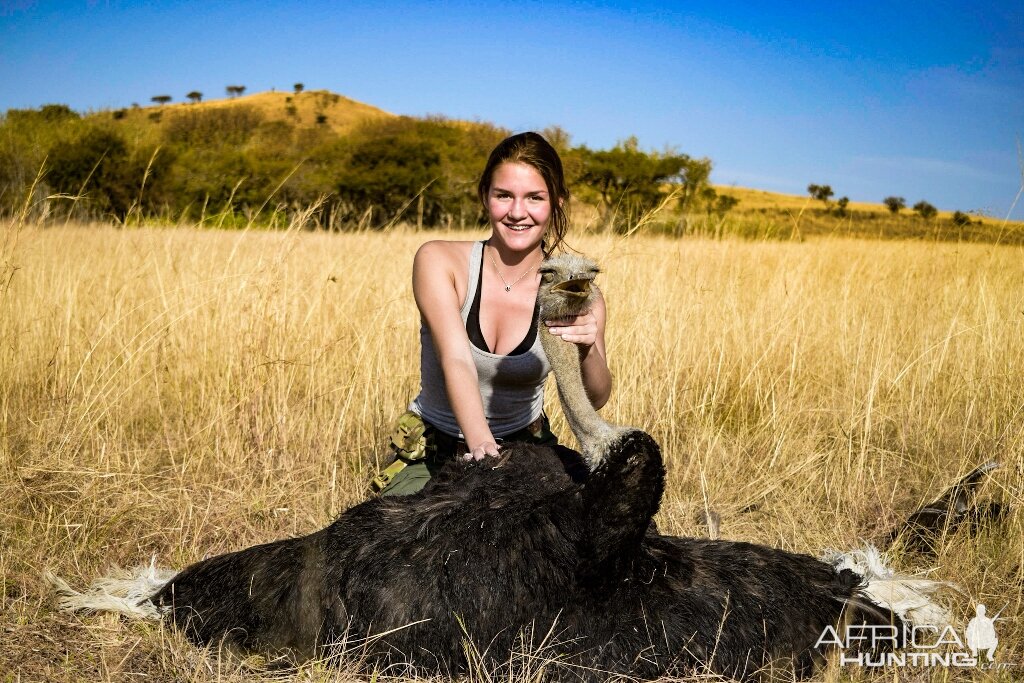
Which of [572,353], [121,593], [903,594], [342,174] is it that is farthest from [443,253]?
[342,174]

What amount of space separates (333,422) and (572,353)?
240 centimetres

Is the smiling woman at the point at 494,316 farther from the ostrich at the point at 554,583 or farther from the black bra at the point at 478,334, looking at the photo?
the ostrich at the point at 554,583

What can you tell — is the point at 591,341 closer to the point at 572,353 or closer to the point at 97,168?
the point at 572,353

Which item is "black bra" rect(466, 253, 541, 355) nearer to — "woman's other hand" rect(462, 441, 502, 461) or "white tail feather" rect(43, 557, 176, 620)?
"woman's other hand" rect(462, 441, 502, 461)

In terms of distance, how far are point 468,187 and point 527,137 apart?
54.5ft

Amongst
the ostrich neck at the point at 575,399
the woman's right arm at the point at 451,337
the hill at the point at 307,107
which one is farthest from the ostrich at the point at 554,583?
the hill at the point at 307,107

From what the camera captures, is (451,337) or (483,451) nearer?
(483,451)

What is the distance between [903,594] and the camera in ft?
9.62

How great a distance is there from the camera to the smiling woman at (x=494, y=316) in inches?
133

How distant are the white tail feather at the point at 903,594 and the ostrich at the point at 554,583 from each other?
0.13 m

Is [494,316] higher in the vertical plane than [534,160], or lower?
lower

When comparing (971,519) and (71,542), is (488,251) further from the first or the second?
(971,519)

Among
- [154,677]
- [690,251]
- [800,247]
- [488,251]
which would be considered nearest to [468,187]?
[800,247]

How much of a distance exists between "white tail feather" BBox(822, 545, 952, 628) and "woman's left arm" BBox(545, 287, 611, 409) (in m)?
1.06
